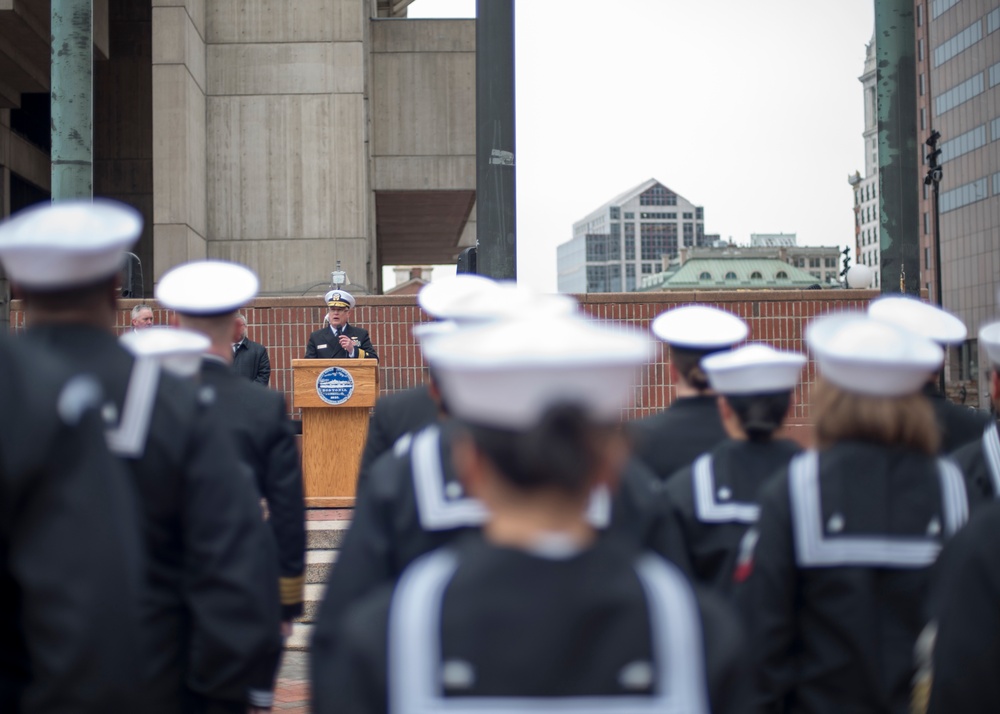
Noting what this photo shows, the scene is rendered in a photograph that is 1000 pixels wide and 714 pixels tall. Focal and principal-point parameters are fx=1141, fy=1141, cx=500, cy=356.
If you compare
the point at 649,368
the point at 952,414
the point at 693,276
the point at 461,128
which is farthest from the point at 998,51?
the point at 693,276

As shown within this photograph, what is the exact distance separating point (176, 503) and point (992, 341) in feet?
7.88

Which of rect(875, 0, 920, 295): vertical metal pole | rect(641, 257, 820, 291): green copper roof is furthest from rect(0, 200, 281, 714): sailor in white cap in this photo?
rect(641, 257, 820, 291): green copper roof

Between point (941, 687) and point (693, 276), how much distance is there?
521 feet

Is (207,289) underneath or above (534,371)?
above

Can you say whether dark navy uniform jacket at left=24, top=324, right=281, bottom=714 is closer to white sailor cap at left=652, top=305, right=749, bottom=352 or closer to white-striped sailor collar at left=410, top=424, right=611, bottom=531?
white-striped sailor collar at left=410, top=424, right=611, bottom=531

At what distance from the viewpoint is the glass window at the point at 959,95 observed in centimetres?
7512

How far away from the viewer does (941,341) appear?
4.42 meters

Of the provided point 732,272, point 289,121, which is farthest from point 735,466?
point 732,272

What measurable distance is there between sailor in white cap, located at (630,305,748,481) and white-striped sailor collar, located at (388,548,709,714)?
2378 mm

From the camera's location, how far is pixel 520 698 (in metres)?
1.69

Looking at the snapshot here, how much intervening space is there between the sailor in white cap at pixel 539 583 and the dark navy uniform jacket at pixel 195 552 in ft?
3.87

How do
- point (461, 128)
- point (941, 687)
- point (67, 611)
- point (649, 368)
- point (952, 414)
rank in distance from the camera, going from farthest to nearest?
point (461, 128), point (649, 368), point (952, 414), point (941, 687), point (67, 611)

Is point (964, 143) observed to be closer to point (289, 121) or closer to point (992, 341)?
point (289, 121)

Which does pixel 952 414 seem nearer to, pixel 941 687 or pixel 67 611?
pixel 941 687
